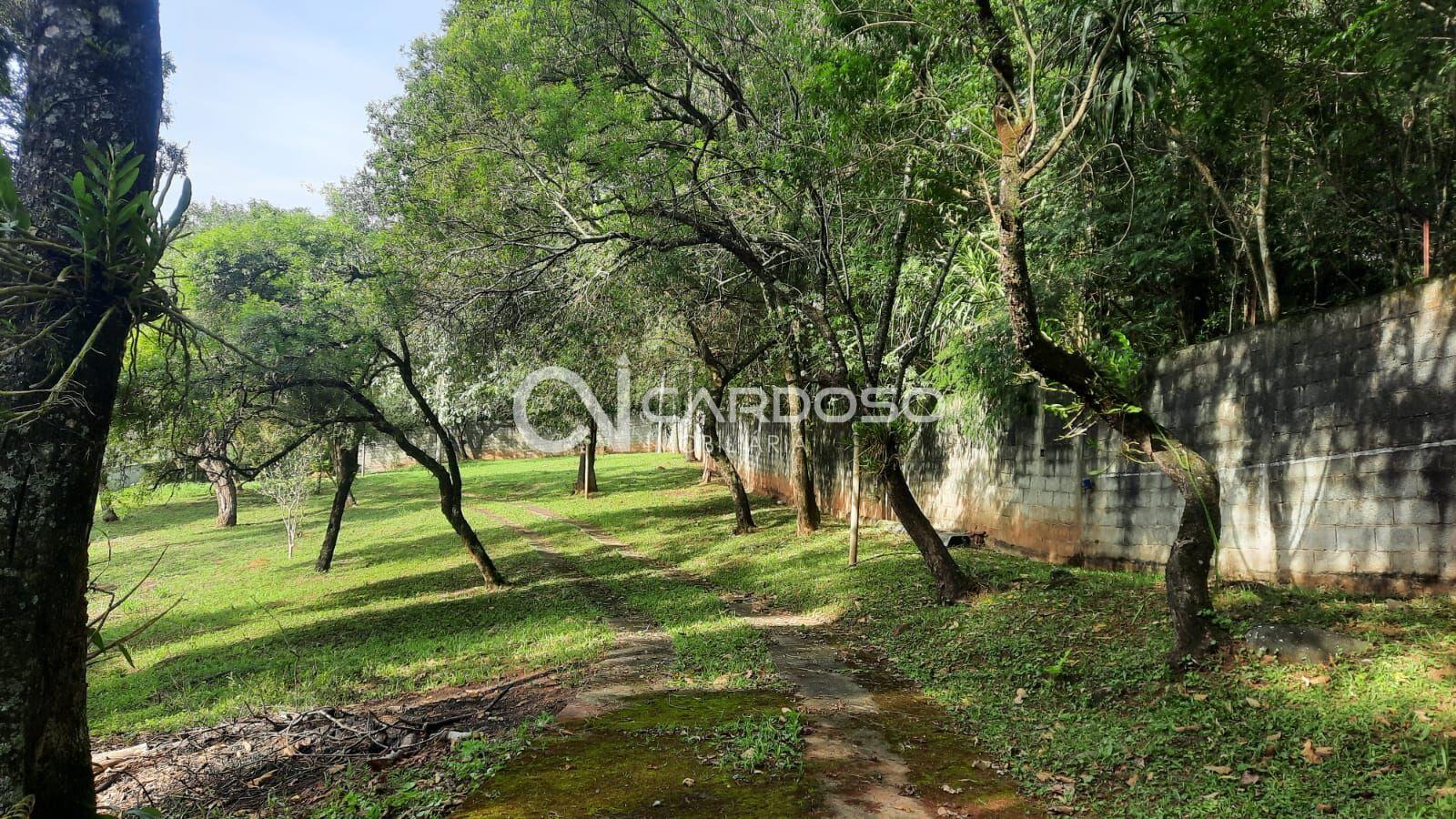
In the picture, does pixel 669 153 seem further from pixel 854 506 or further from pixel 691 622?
pixel 691 622

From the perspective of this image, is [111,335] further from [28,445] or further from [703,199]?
[703,199]

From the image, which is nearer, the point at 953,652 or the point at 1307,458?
the point at 1307,458

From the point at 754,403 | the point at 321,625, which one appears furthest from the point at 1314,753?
the point at 754,403

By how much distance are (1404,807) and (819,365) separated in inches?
367

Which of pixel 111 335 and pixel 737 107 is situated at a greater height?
pixel 737 107

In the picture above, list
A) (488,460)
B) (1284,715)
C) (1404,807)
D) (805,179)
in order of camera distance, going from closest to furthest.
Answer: (1404,807)
(1284,715)
(805,179)
(488,460)

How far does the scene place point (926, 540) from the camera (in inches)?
306

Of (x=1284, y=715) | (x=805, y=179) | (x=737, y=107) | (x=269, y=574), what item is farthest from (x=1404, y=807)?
(x=269, y=574)

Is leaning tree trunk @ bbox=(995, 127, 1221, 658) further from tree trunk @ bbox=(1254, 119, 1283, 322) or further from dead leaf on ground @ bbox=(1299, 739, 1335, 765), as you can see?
tree trunk @ bbox=(1254, 119, 1283, 322)

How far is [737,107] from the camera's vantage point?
31.3 feet

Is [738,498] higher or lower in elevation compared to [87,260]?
lower

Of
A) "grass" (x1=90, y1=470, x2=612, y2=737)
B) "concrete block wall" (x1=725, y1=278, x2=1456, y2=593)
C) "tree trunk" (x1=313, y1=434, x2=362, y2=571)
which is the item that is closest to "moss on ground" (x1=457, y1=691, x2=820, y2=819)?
"grass" (x1=90, y1=470, x2=612, y2=737)

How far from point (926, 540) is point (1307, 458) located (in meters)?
3.24

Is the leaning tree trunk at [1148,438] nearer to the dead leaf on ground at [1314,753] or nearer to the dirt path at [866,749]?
the dead leaf on ground at [1314,753]
